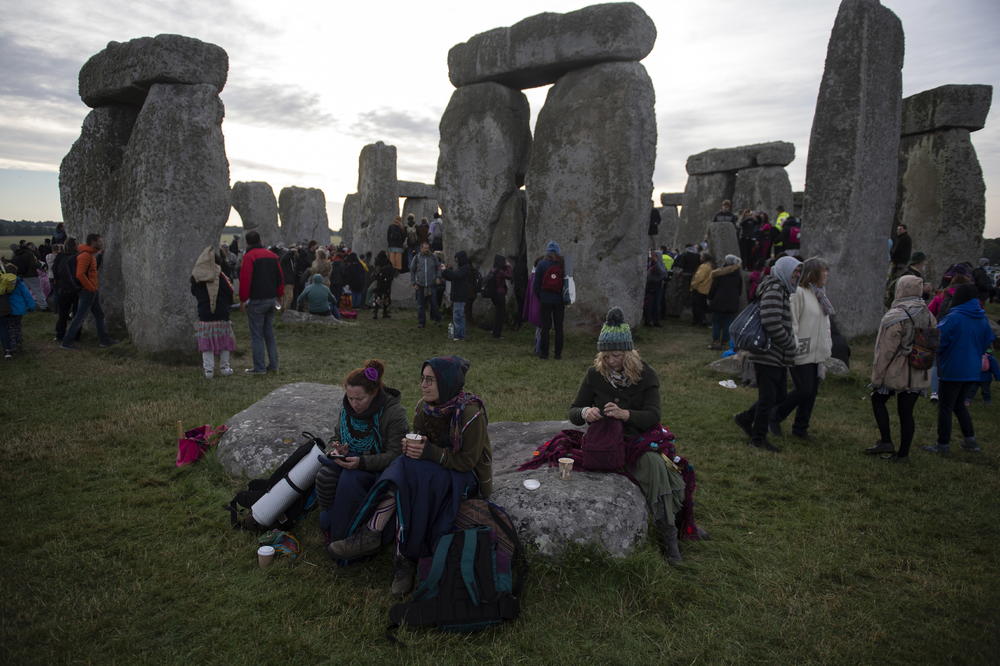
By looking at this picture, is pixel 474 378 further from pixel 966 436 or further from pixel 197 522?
pixel 966 436

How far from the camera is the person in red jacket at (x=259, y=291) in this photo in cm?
849

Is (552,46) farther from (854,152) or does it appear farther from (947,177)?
(947,177)

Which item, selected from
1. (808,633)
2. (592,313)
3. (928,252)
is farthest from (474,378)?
(928,252)

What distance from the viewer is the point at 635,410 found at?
14.0 feet

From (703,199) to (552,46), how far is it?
40.5ft

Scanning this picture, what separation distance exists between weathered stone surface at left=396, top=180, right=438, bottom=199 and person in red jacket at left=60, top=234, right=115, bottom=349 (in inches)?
760

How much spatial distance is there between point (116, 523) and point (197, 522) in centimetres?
52

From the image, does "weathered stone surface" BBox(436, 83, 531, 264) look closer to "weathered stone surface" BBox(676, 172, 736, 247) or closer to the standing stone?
the standing stone

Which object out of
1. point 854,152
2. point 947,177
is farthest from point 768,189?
point 854,152

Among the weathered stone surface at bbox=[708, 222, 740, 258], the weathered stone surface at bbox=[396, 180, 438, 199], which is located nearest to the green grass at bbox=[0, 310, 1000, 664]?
the weathered stone surface at bbox=[708, 222, 740, 258]

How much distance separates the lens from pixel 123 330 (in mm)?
11125

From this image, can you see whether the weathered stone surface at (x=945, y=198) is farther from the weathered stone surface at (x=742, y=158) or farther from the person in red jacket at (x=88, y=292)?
the person in red jacket at (x=88, y=292)

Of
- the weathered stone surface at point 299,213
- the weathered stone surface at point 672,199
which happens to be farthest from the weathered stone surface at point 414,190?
the weathered stone surface at point 672,199

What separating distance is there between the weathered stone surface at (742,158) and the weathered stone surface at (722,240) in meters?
7.70
